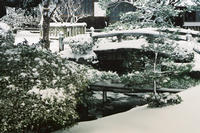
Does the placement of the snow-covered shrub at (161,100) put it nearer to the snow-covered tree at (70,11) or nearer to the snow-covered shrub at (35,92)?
the snow-covered shrub at (35,92)

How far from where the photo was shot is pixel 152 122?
6.78 metres

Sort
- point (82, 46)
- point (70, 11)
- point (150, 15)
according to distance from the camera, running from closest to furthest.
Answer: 1. point (82, 46)
2. point (150, 15)
3. point (70, 11)

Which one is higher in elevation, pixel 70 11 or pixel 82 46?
pixel 70 11

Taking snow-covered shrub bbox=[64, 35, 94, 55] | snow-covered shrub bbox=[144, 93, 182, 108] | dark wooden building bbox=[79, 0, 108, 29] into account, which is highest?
dark wooden building bbox=[79, 0, 108, 29]

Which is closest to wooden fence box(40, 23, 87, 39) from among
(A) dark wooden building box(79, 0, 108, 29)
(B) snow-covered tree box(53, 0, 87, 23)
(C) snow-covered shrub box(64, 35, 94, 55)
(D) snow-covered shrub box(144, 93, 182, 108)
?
(B) snow-covered tree box(53, 0, 87, 23)

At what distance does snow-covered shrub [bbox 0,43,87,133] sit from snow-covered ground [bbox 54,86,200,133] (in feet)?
2.11

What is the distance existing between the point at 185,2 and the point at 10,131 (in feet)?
49.8

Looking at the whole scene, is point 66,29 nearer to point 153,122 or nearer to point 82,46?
A: point 82,46

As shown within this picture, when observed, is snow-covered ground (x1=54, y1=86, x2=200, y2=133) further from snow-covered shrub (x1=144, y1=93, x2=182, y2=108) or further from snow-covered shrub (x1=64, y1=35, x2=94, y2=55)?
snow-covered shrub (x1=64, y1=35, x2=94, y2=55)

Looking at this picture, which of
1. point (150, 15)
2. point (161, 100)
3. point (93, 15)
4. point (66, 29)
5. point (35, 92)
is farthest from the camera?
point (93, 15)

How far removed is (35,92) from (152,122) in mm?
2385

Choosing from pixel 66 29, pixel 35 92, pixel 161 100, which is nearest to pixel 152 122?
pixel 161 100

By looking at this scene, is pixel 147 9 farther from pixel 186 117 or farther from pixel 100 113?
pixel 186 117

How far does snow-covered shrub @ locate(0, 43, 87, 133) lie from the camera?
5547mm
